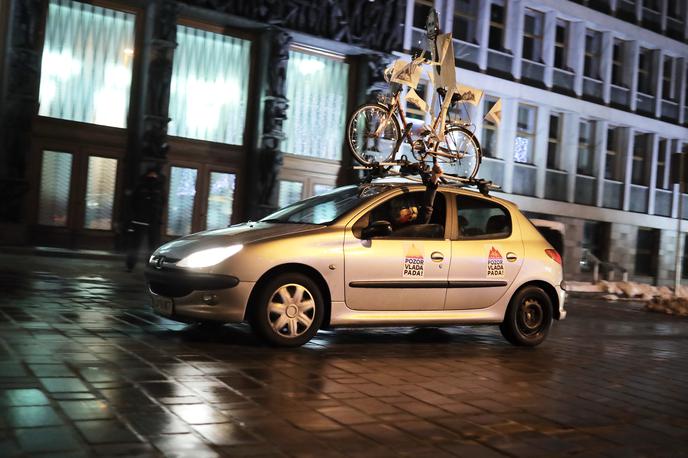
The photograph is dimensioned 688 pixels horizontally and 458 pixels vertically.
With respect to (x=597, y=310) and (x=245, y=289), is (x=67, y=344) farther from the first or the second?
(x=597, y=310)

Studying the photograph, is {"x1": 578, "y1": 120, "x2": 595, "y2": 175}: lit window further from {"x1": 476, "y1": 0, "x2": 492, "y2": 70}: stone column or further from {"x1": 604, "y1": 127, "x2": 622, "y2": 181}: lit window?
{"x1": 476, "y1": 0, "x2": 492, "y2": 70}: stone column

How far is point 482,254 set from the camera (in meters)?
8.08

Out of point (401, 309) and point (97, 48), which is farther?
point (97, 48)

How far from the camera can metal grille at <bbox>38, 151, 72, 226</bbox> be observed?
18859 millimetres

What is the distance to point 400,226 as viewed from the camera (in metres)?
7.75

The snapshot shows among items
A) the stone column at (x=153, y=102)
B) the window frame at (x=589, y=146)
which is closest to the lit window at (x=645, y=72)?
the window frame at (x=589, y=146)

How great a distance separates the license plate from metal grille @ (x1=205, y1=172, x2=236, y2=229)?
14196 millimetres

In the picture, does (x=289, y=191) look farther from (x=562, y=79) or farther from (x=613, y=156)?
(x=613, y=156)

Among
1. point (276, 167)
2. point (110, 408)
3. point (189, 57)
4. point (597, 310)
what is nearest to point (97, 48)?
point (189, 57)

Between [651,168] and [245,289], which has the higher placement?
[651,168]

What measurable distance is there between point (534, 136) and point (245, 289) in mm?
23519

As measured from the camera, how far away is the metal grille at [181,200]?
20.6 meters

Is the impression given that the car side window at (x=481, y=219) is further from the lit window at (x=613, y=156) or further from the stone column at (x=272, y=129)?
the lit window at (x=613, y=156)

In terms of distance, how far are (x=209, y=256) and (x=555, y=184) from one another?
78.5ft
